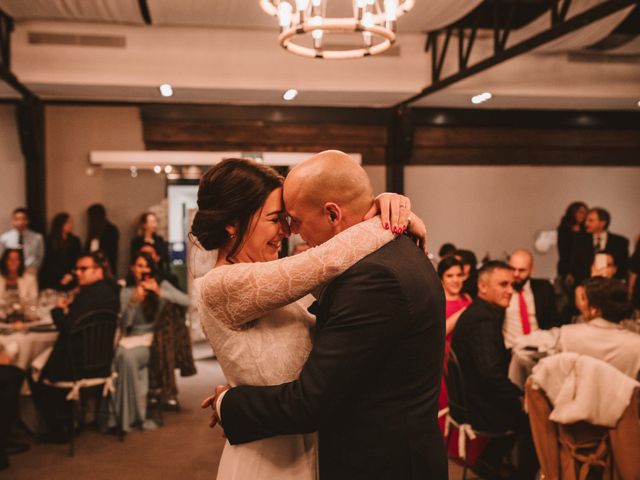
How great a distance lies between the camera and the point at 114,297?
14.7 feet

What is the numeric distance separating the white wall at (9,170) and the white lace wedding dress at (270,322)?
6932 mm

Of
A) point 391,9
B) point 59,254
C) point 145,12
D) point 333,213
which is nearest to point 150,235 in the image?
point 59,254

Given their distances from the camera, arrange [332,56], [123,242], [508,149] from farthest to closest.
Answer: [508,149]
[123,242]
[332,56]

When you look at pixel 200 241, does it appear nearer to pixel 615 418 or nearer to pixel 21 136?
pixel 615 418

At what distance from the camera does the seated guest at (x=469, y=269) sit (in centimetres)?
454

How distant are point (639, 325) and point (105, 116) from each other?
6210 millimetres

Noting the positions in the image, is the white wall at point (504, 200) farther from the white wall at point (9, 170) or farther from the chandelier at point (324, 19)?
the white wall at point (9, 170)

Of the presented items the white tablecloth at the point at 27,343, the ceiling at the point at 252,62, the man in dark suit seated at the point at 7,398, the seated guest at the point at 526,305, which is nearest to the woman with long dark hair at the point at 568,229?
the ceiling at the point at 252,62

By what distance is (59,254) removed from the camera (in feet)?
23.6

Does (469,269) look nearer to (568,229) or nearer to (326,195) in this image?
(568,229)

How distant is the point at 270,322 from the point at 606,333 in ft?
7.94

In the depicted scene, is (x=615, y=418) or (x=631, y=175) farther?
(x=631, y=175)

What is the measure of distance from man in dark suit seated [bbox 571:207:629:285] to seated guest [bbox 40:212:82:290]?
17.6 ft

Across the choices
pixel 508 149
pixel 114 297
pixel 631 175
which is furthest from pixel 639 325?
pixel 631 175
